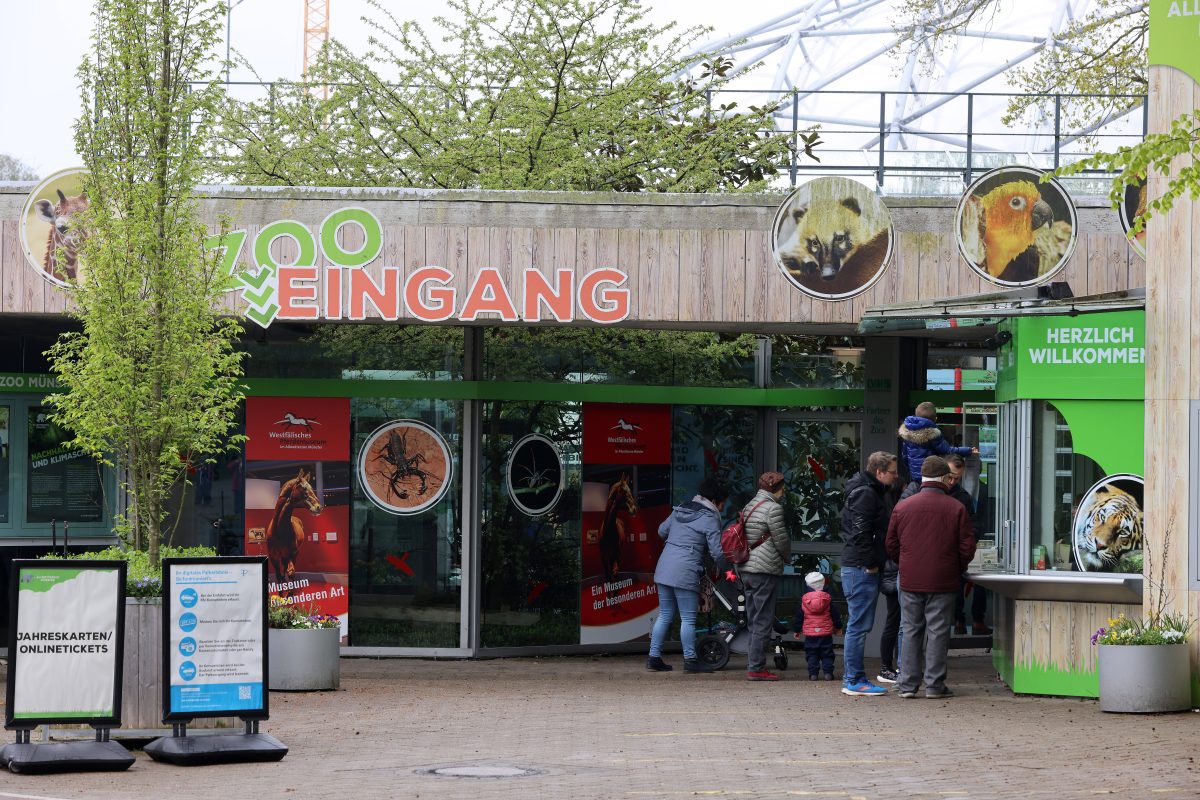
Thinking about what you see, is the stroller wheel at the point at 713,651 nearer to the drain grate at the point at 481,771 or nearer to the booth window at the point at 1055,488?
the booth window at the point at 1055,488

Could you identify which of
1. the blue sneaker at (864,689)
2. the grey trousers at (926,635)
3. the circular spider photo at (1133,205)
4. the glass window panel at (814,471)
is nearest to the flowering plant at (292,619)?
the blue sneaker at (864,689)

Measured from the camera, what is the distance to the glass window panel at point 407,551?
1459cm

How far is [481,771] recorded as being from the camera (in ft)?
27.2

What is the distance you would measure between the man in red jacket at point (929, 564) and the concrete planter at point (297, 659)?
450cm

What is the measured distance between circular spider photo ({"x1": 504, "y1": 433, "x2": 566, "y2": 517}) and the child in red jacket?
301 centimetres

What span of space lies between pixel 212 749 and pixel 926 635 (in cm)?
549

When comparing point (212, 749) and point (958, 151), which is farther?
point (958, 151)

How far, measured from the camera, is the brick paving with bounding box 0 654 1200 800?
7.73 m

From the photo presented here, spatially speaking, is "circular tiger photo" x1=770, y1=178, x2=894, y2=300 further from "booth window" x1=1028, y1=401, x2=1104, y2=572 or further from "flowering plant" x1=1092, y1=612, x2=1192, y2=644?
"flowering plant" x1=1092, y1=612, x2=1192, y2=644

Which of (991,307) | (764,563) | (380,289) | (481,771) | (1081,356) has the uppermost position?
(380,289)

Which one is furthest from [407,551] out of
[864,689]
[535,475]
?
[864,689]

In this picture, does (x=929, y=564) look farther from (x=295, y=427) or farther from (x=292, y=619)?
(x=295, y=427)

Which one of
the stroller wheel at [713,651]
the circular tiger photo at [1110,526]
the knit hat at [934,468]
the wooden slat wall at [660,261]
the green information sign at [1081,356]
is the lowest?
the stroller wheel at [713,651]

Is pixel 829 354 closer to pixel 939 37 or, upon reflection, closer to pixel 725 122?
pixel 725 122
